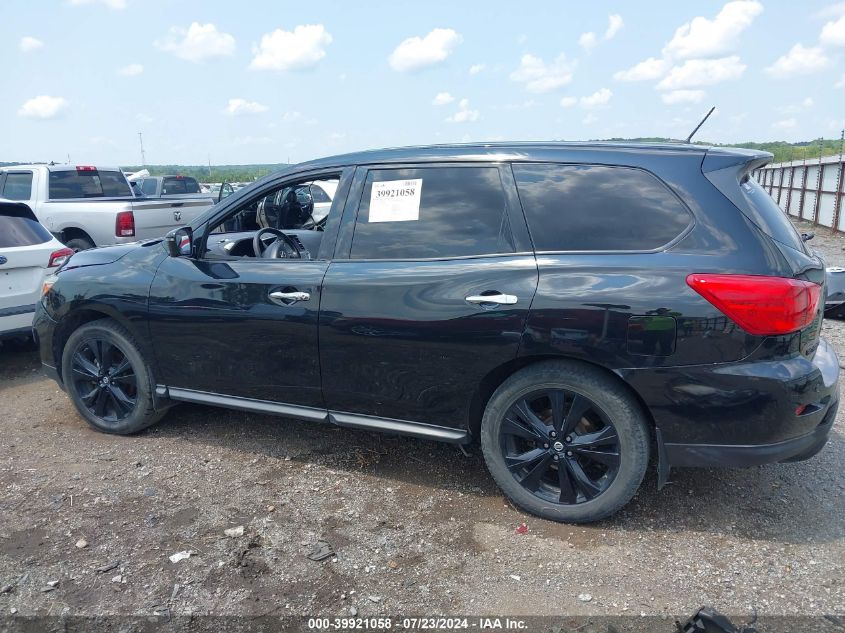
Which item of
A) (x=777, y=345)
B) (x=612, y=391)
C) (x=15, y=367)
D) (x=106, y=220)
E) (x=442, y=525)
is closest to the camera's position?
(x=777, y=345)

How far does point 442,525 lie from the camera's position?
3.29 m

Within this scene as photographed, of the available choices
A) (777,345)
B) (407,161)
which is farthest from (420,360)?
(777,345)

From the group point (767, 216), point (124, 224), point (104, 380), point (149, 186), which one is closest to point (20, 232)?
point (104, 380)

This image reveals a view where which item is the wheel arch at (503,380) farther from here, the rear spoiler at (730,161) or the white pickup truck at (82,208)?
the white pickup truck at (82,208)

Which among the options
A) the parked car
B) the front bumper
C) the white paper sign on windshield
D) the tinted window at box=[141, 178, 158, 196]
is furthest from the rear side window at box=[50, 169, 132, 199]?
the tinted window at box=[141, 178, 158, 196]

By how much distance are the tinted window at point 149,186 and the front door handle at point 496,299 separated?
61.0 ft

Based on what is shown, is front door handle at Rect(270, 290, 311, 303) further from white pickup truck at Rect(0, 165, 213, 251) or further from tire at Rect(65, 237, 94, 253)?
Answer: tire at Rect(65, 237, 94, 253)

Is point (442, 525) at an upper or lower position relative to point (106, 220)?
lower

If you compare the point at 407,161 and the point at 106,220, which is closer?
the point at 407,161

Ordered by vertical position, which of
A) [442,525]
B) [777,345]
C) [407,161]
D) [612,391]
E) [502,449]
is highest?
[407,161]

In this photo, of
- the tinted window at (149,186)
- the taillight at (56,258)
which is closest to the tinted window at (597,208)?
the taillight at (56,258)

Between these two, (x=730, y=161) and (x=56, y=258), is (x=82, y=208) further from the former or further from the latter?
(x=730, y=161)

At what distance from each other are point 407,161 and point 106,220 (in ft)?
22.6

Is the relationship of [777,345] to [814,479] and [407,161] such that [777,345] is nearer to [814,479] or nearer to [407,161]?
[814,479]
